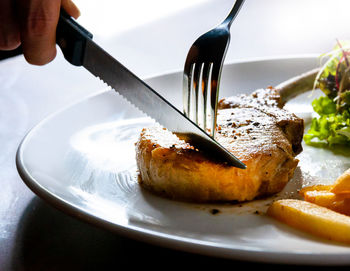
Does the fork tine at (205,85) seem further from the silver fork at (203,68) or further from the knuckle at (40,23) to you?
the knuckle at (40,23)

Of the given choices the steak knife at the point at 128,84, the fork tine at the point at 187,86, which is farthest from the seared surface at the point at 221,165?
the fork tine at the point at 187,86

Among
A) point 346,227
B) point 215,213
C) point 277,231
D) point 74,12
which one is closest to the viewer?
point 346,227

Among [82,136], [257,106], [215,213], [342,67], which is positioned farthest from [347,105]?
[82,136]

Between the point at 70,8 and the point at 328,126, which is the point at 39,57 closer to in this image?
the point at 70,8

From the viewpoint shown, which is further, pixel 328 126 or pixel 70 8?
pixel 328 126

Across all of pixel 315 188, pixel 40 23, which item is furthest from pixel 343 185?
pixel 40 23

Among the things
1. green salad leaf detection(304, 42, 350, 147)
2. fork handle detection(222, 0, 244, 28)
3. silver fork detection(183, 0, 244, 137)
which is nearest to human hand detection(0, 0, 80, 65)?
silver fork detection(183, 0, 244, 137)

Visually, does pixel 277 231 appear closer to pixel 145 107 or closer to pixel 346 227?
pixel 346 227
